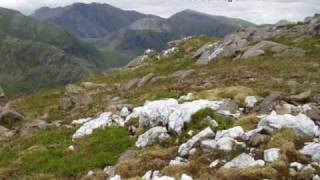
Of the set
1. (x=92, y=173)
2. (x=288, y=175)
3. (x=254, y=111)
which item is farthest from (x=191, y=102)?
(x=288, y=175)

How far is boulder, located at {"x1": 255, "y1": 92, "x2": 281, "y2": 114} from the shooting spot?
90.2 ft

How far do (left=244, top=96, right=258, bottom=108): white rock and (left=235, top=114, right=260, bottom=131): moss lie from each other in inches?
133

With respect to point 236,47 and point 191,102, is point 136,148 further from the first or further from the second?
point 236,47

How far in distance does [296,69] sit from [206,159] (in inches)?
929

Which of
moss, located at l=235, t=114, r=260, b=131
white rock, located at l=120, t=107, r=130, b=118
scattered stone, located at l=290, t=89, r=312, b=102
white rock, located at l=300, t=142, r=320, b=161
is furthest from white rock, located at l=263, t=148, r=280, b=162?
white rock, located at l=120, t=107, r=130, b=118

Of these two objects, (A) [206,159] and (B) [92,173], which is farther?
(B) [92,173]

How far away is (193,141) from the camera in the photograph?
24.4m

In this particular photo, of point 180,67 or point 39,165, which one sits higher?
point 39,165

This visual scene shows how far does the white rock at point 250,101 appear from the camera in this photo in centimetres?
2924

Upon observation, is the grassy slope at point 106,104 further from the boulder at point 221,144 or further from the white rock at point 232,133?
the white rock at point 232,133

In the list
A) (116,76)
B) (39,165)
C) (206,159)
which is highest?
(206,159)

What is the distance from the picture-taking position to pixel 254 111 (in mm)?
28234

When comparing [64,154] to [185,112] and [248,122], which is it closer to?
[185,112]


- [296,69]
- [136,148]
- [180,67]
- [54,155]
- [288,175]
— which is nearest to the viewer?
[288,175]
